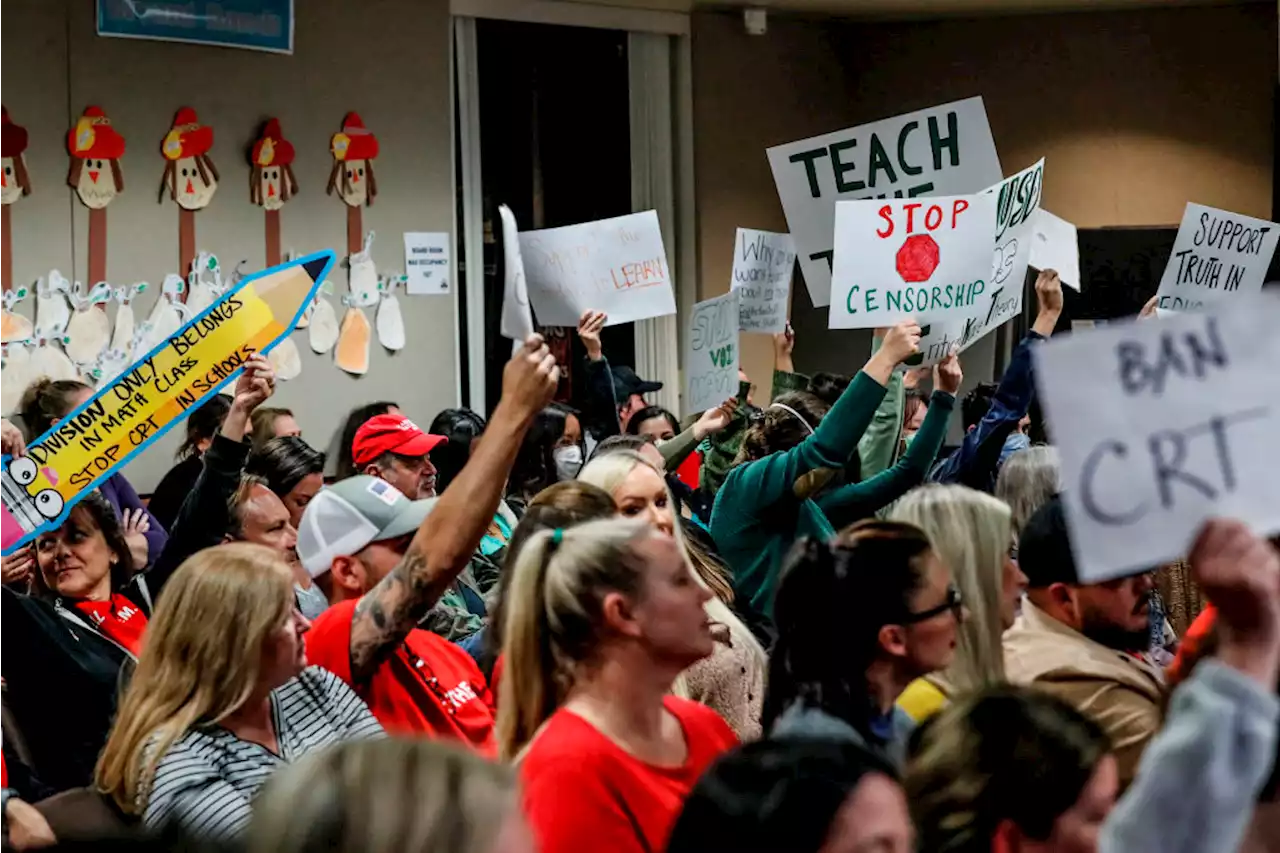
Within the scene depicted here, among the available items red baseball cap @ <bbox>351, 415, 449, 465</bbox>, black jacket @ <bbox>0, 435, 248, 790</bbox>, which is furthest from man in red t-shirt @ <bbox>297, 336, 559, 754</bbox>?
red baseball cap @ <bbox>351, 415, 449, 465</bbox>

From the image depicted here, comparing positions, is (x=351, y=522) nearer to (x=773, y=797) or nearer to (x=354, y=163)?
(x=773, y=797)

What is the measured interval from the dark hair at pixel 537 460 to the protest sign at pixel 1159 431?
11.6 ft

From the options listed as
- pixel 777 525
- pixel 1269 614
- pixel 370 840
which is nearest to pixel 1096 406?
pixel 1269 614

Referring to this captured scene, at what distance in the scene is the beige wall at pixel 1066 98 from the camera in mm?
10172

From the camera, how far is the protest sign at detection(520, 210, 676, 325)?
6.34m

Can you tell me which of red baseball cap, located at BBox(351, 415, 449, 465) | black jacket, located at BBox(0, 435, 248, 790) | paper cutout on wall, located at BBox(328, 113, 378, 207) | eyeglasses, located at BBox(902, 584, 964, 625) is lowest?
black jacket, located at BBox(0, 435, 248, 790)

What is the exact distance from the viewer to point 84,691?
3.54 meters

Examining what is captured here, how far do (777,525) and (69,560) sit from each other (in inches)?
68.3

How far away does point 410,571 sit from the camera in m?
2.92

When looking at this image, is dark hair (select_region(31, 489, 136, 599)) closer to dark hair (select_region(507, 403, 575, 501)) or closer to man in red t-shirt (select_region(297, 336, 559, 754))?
man in red t-shirt (select_region(297, 336, 559, 754))

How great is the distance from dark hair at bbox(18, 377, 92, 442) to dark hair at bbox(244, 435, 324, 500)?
4.40 ft

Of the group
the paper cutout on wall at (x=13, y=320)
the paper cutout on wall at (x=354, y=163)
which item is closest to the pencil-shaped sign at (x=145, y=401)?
the paper cutout on wall at (x=13, y=320)

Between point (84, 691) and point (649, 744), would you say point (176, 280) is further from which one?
point (649, 744)

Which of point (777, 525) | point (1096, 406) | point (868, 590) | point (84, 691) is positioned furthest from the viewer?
point (777, 525)
